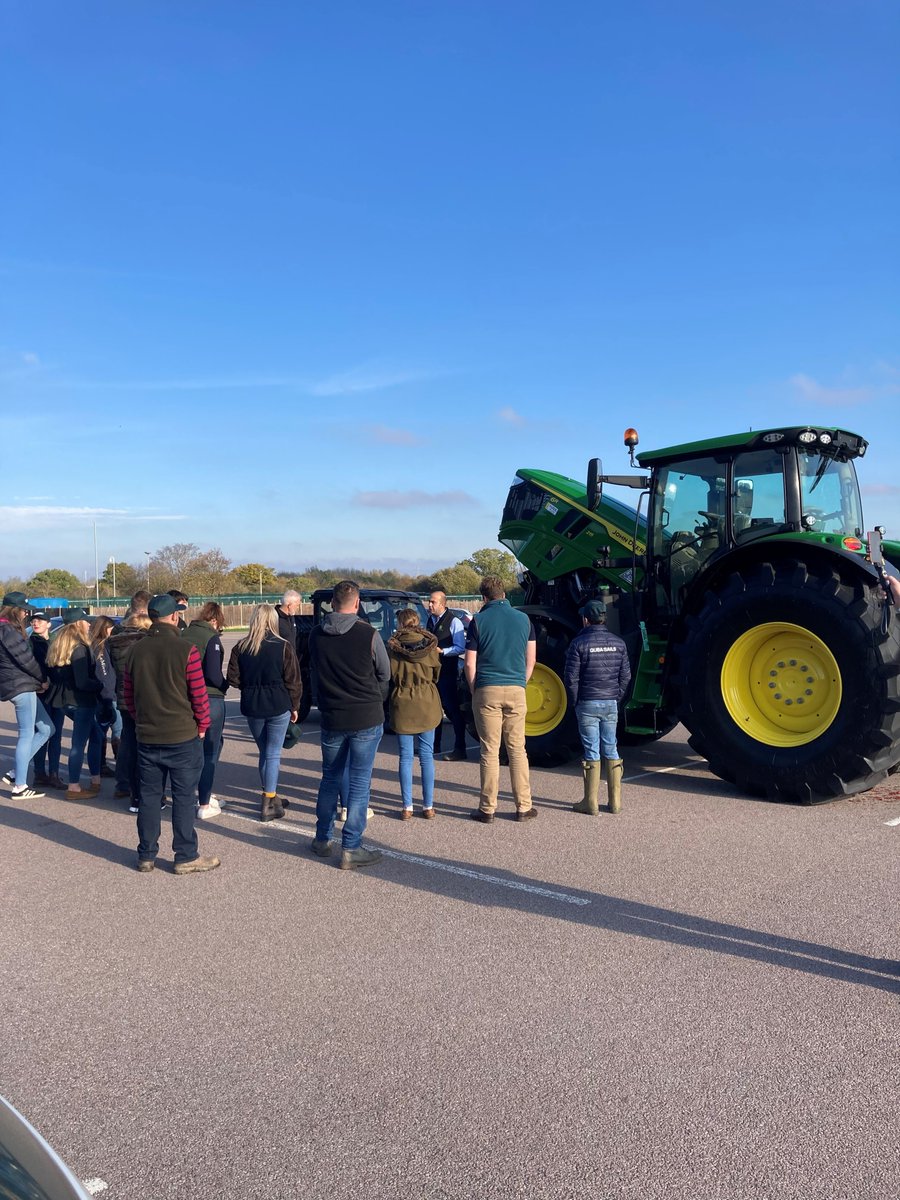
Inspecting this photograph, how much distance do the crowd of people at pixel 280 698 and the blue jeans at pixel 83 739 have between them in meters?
0.01

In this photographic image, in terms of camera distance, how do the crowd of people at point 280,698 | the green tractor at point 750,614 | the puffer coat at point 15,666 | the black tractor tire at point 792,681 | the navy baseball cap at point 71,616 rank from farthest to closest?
the navy baseball cap at point 71,616
the puffer coat at point 15,666
the green tractor at point 750,614
the black tractor tire at point 792,681
the crowd of people at point 280,698

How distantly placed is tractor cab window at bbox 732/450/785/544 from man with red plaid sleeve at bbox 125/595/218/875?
4.94m

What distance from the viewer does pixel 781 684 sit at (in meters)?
7.79

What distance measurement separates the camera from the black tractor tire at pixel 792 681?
7.12 meters

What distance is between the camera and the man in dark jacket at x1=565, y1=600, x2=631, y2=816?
7473 millimetres

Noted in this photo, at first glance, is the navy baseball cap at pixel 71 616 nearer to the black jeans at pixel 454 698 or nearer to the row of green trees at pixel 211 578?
the black jeans at pixel 454 698

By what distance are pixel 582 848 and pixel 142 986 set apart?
315cm

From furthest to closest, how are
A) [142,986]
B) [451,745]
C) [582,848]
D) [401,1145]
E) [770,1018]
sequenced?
[451,745] → [582,848] → [142,986] → [770,1018] → [401,1145]

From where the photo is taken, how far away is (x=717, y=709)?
25.7ft

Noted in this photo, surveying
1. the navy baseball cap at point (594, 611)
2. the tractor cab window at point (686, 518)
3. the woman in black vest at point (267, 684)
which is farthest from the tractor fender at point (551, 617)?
the woman in black vest at point (267, 684)

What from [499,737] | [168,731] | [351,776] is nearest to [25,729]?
[168,731]

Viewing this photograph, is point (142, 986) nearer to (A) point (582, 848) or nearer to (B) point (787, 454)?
(A) point (582, 848)

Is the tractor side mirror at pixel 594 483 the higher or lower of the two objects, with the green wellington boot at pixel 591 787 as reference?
higher

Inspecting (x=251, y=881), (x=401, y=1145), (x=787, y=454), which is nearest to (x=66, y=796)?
(x=251, y=881)
